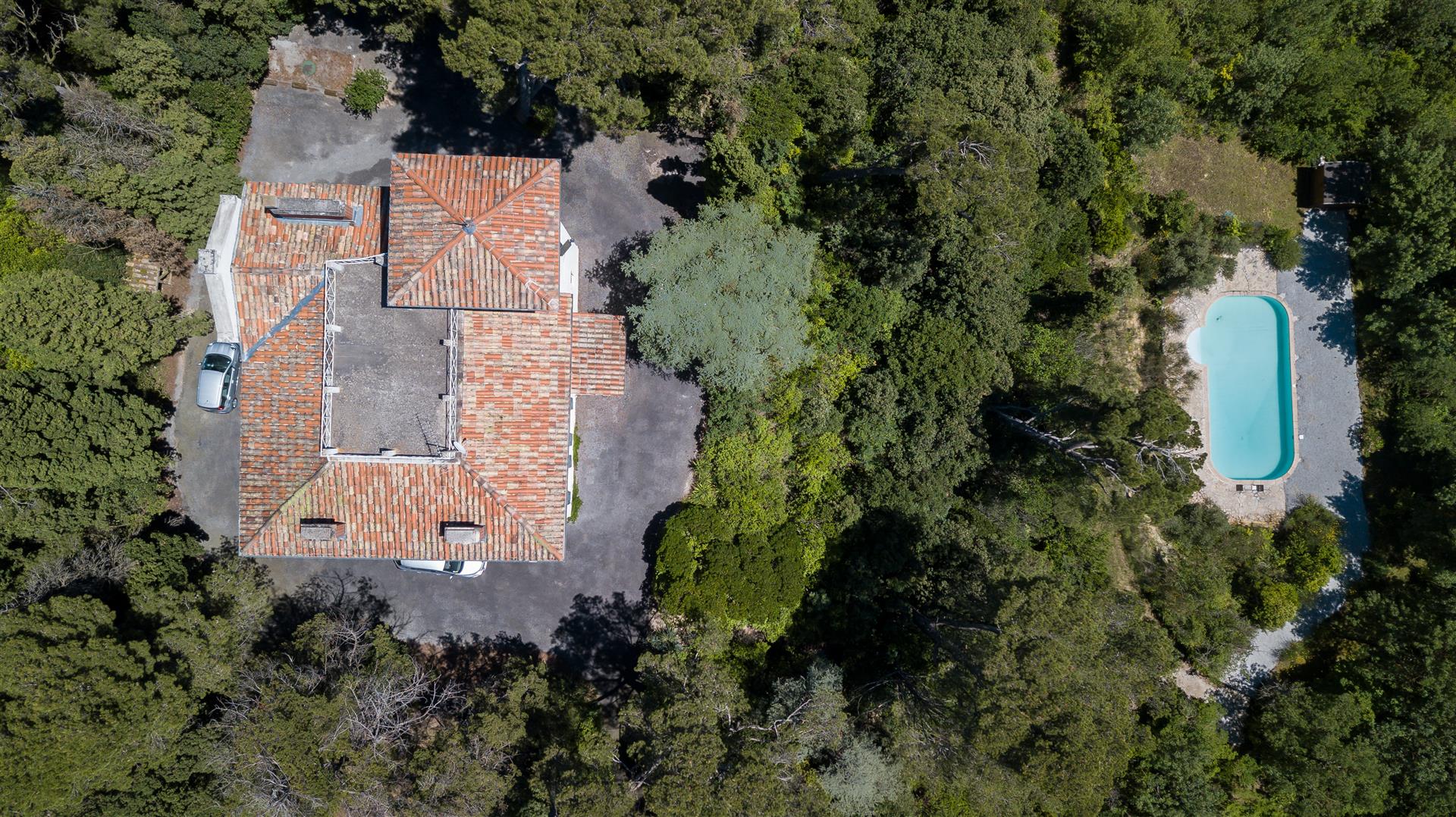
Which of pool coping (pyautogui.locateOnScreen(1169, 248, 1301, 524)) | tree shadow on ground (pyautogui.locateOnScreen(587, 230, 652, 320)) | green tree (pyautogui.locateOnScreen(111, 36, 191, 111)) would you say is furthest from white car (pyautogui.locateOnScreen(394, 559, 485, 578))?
pool coping (pyautogui.locateOnScreen(1169, 248, 1301, 524))

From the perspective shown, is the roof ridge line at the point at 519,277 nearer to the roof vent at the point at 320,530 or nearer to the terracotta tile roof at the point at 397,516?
the terracotta tile roof at the point at 397,516

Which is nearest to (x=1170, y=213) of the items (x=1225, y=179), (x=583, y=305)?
(x=1225, y=179)

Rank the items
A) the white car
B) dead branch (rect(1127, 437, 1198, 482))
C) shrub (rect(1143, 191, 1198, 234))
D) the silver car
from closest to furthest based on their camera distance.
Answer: dead branch (rect(1127, 437, 1198, 482))
the silver car
the white car
shrub (rect(1143, 191, 1198, 234))

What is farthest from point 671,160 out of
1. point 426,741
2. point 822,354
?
point 426,741

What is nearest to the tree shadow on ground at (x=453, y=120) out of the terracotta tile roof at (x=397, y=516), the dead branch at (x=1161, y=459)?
the terracotta tile roof at (x=397, y=516)

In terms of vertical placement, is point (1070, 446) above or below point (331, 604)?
above

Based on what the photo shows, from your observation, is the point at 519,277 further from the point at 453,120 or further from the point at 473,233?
the point at 453,120

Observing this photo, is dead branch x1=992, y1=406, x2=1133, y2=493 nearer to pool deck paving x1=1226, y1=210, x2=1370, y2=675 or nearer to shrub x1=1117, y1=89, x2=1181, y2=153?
shrub x1=1117, y1=89, x2=1181, y2=153
